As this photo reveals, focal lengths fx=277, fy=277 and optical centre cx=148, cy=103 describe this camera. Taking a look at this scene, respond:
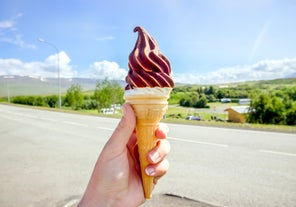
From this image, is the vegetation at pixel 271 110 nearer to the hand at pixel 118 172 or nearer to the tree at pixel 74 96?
the tree at pixel 74 96

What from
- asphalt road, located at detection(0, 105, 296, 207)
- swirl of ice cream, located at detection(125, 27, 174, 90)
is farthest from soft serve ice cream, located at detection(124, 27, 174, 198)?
asphalt road, located at detection(0, 105, 296, 207)

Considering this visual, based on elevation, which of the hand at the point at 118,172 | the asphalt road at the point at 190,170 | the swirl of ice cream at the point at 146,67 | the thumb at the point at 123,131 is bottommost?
the asphalt road at the point at 190,170

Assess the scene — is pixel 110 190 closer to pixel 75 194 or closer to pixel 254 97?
pixel 75 194

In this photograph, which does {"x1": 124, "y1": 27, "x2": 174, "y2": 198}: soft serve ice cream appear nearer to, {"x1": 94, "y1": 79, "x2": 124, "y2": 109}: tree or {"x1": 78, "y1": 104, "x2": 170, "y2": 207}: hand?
{"x1": 78, "y1": 104, "x2": 170, "y2": 207}: hand

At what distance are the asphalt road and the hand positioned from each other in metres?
1.69

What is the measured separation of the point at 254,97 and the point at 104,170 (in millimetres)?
52380

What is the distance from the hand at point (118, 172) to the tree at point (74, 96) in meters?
47.2

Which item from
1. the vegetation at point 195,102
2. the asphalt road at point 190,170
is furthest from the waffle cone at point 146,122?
the vegetation at point 195,102

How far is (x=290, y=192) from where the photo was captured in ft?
12.7

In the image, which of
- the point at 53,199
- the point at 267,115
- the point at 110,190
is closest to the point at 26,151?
the point at 53,199

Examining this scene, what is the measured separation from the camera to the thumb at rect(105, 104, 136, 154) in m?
1.69

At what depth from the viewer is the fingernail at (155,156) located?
1775 mm

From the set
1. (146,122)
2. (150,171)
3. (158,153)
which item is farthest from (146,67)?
(150,171)

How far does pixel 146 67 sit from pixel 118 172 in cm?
70
